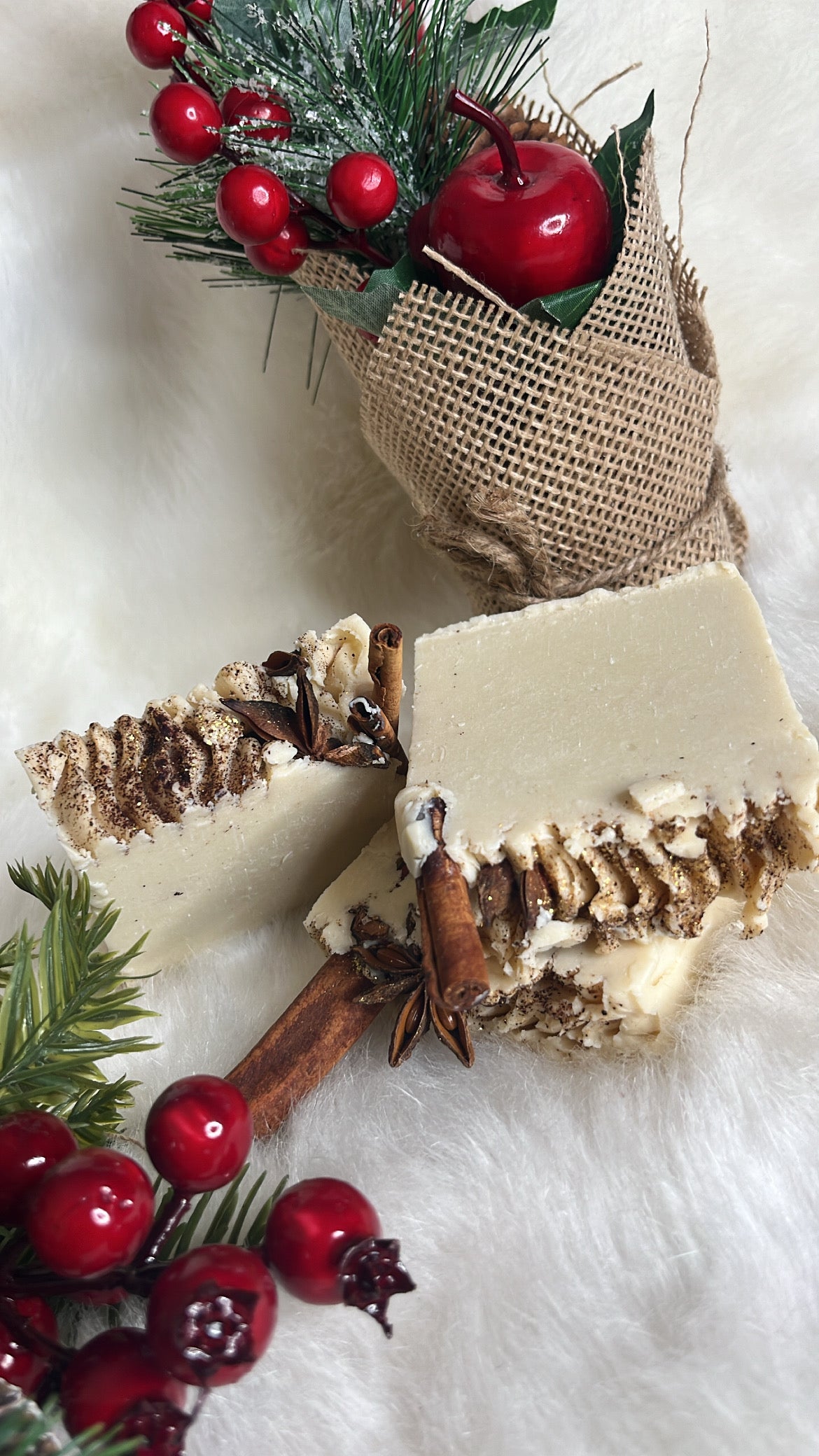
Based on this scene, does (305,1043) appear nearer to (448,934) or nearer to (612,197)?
(448,934)

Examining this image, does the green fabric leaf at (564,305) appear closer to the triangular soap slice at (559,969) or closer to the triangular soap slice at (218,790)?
the triangular soap slice at (218,790)

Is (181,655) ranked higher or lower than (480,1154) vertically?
higher

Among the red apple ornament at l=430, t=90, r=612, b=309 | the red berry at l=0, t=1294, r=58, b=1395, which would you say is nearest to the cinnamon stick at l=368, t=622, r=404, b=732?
the red apple ornament at l=430, t=90, r=612, b=309

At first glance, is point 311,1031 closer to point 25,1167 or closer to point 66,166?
point 25,1167

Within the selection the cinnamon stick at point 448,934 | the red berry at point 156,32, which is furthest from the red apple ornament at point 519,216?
the cinnamon stick at point 448,934

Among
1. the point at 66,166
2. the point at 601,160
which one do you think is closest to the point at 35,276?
the point at 66,166

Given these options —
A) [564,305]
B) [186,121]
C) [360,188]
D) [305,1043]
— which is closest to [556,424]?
[564,305]

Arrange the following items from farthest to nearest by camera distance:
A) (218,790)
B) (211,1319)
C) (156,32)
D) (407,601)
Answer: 1. (407,601)
2. (156,32)
3. (218,790)
4. (211,1319)
